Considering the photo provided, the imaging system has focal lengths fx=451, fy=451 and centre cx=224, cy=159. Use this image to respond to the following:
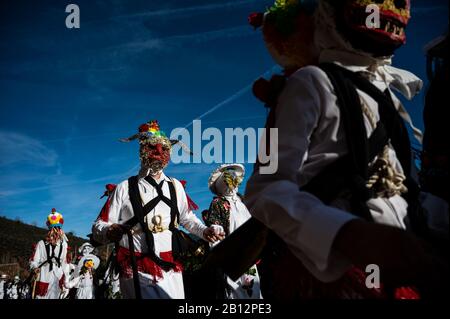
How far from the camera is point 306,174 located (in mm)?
1558

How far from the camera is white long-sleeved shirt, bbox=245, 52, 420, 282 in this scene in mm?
1330

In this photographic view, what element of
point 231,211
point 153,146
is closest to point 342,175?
point 153,146

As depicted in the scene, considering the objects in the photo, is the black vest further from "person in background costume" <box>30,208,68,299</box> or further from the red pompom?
"person in background costume" <box>30,208,68,299</box>

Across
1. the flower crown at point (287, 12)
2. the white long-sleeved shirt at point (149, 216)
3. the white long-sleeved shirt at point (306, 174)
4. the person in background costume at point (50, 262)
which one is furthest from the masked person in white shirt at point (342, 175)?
the person in background costume at point (50, 262)

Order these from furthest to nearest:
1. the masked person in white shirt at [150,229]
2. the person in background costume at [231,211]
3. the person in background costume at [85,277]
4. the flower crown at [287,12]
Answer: the person in background costume at [85,277]
the person in background costume at [231,211]
the masked person in white shirt at [150,229]
the flower crown at [287,12]

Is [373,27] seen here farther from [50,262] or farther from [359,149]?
[50,262]

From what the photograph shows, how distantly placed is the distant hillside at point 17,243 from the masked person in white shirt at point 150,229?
2215 centimetres

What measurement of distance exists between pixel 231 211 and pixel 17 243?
39.2 meters

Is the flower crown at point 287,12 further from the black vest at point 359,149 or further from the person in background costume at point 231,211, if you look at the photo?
the person in background costume at point 231,211

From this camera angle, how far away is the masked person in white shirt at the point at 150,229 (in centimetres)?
534

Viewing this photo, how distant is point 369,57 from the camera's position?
1.77 meters

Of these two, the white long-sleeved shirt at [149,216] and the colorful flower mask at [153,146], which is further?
the colorful flower mask at [153,146]
